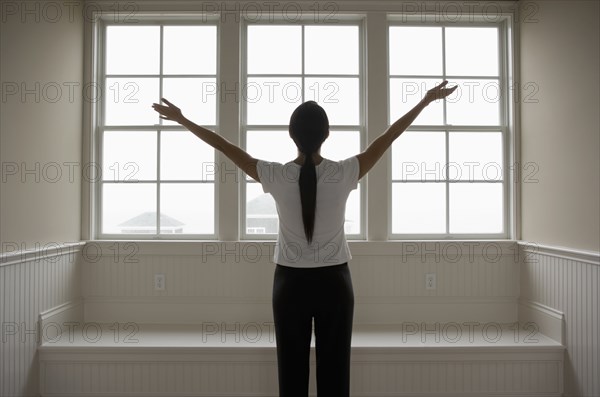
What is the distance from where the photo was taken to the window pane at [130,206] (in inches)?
130

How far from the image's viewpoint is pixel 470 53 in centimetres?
335

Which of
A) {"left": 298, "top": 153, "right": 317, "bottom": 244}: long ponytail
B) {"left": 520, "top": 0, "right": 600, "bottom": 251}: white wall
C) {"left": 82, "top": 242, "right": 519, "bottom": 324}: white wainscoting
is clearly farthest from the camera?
{"left": 82, "top": 242, "right": 519, "bottom": 324}: white wainscoting

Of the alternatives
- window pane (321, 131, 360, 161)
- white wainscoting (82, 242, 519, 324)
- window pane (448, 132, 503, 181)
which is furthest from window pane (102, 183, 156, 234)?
window pane (448, 132, 503, 181)

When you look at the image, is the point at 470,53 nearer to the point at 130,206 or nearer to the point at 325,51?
the point at 325,51

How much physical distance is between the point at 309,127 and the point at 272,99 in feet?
5.42

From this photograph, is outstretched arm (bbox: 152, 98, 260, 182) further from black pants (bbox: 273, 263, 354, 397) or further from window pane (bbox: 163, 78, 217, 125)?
window pane (bbox: 163, 78, 217, 125)

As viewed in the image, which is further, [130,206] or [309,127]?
[130,206]

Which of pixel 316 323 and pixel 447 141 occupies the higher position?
pixel 447 141

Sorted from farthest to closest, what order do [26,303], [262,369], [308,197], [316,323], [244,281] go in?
[244,281]
[262,369]
[26,303]
[316,323]
[308,197]

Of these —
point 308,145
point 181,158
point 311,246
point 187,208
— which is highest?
point 181,158

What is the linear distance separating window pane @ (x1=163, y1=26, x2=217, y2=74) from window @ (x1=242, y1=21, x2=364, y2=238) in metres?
0.26

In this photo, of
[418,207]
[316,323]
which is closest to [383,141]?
[316,323]

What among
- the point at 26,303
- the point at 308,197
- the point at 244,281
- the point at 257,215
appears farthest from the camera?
the point at 257,215

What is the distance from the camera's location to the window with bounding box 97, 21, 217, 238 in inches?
130
